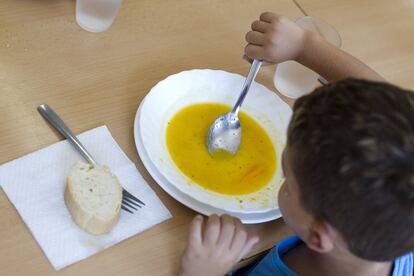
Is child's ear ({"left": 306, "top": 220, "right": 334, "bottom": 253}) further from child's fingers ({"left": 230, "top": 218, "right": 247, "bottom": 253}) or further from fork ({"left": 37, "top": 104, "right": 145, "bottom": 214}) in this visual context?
fork ({"left": 37, "top": 104, "right": 145, "bottom": 214})

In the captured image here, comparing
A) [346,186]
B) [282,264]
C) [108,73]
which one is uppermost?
[346,186]

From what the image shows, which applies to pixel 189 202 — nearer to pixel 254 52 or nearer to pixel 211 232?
pixel 211 232

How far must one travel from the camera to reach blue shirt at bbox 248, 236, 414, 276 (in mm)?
829

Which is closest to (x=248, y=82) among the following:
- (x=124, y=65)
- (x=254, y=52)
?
(x=254, y=52)

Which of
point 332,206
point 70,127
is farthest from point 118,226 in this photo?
point 332,206

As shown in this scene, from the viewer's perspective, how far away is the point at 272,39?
1.01 metres

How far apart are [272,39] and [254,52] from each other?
4 cm

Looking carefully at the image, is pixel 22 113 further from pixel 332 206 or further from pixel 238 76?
pixel 332 206

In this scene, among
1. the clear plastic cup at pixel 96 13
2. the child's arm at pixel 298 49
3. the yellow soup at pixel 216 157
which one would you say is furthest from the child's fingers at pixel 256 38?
the clear plastic cup at pixel 96 13

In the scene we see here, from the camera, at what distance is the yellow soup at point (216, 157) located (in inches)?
35.4

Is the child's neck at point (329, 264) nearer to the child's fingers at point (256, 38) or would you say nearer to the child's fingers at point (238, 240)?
the child's fingers at point (238, 240)

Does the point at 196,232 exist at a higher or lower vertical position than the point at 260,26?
lower

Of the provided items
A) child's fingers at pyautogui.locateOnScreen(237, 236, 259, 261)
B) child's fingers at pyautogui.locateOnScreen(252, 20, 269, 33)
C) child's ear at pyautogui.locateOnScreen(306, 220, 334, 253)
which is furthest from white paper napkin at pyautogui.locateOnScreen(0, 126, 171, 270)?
child's fingers at pyautogui.locateOnScreen(252, 20, 269, 33)

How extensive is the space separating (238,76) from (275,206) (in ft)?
0.88
